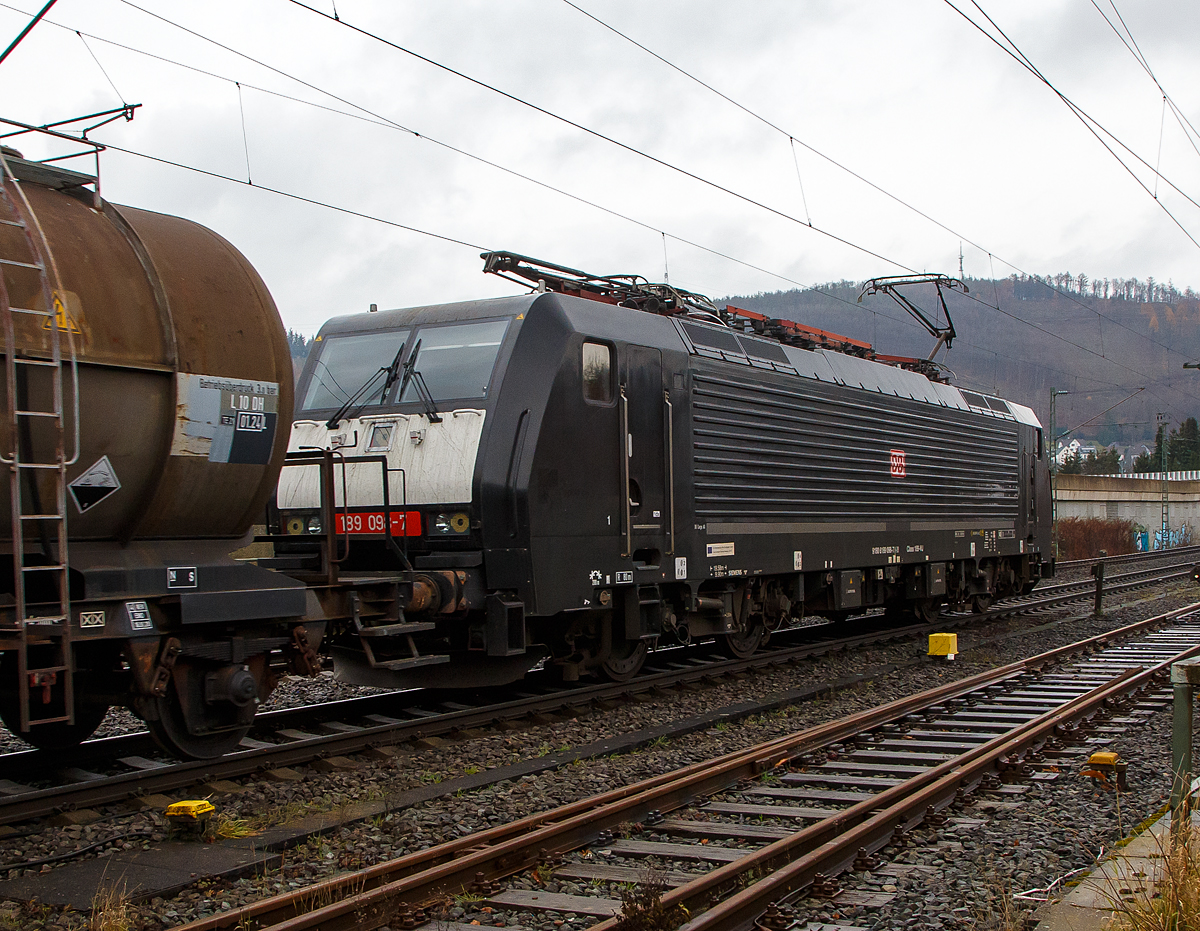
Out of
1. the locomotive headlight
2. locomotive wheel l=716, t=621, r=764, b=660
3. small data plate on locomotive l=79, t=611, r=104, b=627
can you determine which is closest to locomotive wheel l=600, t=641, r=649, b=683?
locomotive wheel l=716, t=621, r=764, b=660

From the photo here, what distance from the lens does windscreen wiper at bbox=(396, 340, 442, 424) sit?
9.69 meters

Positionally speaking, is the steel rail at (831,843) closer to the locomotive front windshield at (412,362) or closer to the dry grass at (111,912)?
the dry grass at (111,912)

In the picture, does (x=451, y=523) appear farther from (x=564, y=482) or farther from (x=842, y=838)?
(x=842, y=838)

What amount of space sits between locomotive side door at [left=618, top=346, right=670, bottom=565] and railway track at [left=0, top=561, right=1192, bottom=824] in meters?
1.40

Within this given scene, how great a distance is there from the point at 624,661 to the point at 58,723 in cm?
554

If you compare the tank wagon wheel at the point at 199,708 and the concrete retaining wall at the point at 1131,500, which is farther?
the concrete retaining wall at the point at 1131,500

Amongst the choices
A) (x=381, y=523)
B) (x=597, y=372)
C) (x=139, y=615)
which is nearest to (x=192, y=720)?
(x=139, y=615)

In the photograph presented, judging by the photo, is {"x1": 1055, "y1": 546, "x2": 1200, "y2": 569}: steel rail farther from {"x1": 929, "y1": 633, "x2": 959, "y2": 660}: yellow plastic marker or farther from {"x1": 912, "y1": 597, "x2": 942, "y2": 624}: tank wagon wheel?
{"x1": 929, "y1": 633, "x2": 959, "y2": 660}: yellow plastic marker

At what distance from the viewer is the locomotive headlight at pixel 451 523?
9336 mm

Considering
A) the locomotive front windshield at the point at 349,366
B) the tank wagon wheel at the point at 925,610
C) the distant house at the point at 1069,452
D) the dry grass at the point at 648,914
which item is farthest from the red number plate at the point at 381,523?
the distant house at the point at 1069,452

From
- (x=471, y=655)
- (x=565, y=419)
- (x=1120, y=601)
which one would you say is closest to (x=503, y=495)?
(x=565, y=419)

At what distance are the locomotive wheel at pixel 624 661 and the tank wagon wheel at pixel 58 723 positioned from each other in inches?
193

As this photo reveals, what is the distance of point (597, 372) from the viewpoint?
10352mm

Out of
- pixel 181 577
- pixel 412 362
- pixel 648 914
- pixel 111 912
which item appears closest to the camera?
pixel 648 914
